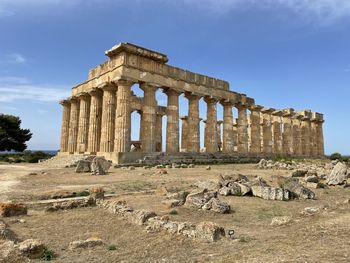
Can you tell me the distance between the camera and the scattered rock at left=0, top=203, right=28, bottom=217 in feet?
26.9

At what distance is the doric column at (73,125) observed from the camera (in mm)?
36219

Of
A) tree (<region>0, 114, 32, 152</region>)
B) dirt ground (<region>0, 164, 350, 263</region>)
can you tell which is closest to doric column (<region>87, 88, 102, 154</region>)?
dirt ground (<region>0, 164, 350, 263</region>)

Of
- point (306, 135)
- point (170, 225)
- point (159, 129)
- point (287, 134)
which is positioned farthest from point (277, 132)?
point (170, 225)

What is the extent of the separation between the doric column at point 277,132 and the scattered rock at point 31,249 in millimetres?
45279

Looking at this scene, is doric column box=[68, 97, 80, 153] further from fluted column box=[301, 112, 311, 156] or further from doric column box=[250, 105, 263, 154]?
fluted column box=[301, 112, 311, 156]

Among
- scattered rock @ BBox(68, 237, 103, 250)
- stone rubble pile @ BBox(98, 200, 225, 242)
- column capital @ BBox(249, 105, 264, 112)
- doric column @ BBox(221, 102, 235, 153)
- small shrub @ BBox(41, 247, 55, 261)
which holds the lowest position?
small shrub @ BBox(41, 247, 55, 261)

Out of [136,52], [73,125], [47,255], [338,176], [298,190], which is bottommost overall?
[47,255]

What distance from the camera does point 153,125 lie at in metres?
29.8

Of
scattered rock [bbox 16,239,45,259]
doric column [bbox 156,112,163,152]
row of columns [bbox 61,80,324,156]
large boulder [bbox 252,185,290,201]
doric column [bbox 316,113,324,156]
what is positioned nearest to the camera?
scattered rock [bbox 16,239,45,259]

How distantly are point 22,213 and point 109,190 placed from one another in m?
4.57

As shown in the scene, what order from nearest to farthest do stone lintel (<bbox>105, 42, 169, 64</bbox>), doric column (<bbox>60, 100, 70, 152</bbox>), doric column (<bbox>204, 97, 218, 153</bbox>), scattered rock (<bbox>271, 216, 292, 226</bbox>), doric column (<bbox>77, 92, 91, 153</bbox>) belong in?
scattered rock (<bbox>271, 216, 292, 226</bbox>)
stone lintel (<bbox>105, 42, 169, 64</bbox>)
doric column (<bbox>77, 92, 91, 153</bbox>)
doric column (<bbox>204, 97, 218, 153</bbox>)
doric column (<bbox>60, 100, 70, 152</bbox>)

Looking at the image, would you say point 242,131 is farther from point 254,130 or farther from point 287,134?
point 287,134

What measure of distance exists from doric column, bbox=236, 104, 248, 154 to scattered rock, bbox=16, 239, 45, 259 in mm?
→ 35255

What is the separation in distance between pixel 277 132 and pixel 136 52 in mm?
28847
